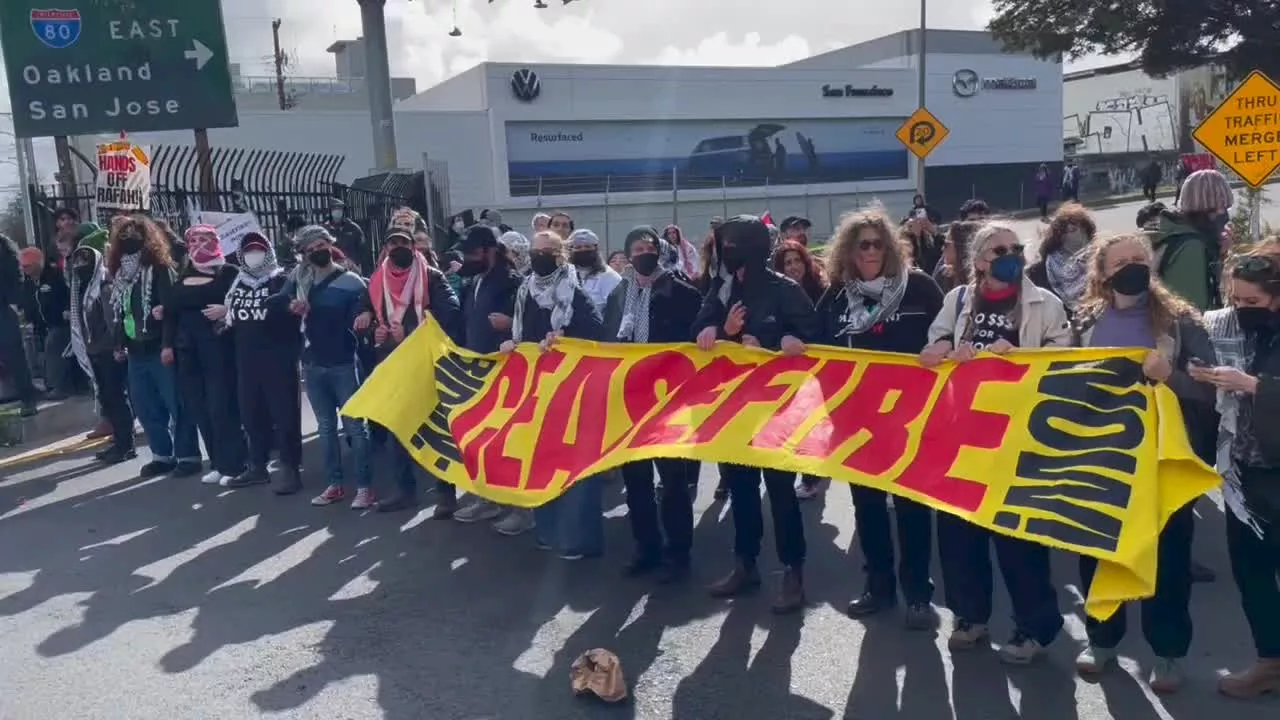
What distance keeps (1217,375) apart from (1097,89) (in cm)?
7181

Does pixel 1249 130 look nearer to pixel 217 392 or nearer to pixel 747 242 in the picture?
pixel 747 242

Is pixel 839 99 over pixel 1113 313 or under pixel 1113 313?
over

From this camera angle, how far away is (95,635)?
5.65 meters

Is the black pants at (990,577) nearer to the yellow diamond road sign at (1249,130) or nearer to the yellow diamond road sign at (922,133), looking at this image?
the yellow diamond road sign at (1249,130)

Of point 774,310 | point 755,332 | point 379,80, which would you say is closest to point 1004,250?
point 774,310

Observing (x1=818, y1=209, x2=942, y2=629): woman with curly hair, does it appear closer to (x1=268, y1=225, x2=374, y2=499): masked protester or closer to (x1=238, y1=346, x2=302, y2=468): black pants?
(x1=268, y1=225, x2=374, y2=499): masked protester

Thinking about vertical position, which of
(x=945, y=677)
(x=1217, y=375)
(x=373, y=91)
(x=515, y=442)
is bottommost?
(x=945, y=677)

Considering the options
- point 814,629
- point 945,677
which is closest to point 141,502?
point 814,629

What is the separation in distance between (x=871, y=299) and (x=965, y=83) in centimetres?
4683

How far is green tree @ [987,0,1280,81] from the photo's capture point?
782 inches

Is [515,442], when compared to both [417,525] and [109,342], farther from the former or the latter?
[109,342]

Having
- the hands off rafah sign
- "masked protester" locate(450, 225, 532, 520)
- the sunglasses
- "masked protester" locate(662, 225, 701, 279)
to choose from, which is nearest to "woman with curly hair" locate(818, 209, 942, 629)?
the sunglasses

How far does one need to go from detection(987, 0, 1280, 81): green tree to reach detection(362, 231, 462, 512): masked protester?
17.3m

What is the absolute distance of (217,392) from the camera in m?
8.59
